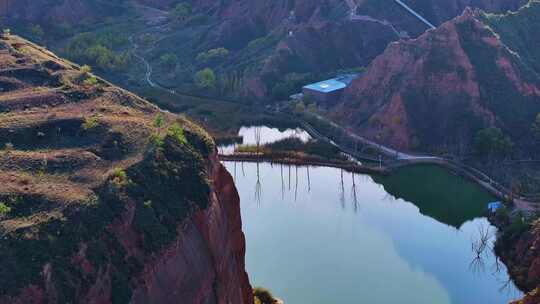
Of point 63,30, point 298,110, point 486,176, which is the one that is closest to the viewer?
point 486,176

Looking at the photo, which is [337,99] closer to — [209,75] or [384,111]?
[384,111]


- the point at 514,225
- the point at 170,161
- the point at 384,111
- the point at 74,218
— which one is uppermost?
the point at 384,111

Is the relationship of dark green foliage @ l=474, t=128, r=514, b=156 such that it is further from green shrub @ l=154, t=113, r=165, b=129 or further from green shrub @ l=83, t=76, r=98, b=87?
green shrub @ l=83, t=76, r=98, b=87

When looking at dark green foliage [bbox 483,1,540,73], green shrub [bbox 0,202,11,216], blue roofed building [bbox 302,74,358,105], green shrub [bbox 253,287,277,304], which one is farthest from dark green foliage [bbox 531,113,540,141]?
green shrub [bbox 0,202,11,216]

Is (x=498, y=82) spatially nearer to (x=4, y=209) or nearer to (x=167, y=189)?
(x=167, y=189)

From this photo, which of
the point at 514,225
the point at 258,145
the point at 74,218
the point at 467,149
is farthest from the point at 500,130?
the point at 74,218

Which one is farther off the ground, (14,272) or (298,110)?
(298,110)
